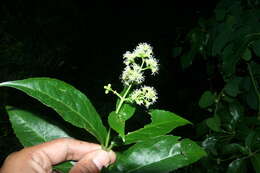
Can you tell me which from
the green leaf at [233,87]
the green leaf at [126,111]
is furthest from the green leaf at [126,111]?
the green leaf at [233,87]

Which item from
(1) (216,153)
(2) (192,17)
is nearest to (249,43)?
(1) (216,153)

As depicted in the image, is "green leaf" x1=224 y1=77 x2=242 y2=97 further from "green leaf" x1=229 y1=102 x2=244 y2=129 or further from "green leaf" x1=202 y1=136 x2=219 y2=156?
"green leaf" x1=202 y1=136 x2=219 y2=156

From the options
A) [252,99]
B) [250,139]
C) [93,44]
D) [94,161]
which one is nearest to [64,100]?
[94,161]

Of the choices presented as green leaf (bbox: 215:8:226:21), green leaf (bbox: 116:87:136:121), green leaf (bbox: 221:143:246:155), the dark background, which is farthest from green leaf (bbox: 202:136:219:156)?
the dark background

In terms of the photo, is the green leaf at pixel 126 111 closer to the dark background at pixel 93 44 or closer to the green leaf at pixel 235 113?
the green leaf at pixel 235 113

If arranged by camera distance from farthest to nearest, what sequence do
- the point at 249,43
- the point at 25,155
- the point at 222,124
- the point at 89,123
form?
the point at 222,124
the point at 249,43
the point at 25,155
the point at 89,123

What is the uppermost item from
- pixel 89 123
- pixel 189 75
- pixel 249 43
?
pixel 249 43

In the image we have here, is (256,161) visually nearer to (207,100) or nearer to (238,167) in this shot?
(238,167)

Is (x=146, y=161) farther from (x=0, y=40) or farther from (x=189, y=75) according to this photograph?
(x=0, y=40)
